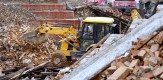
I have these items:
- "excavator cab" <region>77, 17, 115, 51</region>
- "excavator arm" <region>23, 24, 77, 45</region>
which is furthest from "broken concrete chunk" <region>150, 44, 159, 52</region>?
"excavator arm" <region>23, 24, 77, 45</region>

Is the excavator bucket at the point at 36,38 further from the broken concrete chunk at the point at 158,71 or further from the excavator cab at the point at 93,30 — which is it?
the broken concrete chunk at the point at 158,71

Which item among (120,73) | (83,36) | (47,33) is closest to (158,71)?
(120,73)

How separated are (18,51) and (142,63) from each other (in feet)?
46.3

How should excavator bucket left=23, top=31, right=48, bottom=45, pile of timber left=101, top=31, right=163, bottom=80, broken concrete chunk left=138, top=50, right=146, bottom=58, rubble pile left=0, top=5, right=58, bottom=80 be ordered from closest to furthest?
pile of timber left=101, top=31, right=163, bottom=80 → broken concrete chunk left=138, top=50, right=146, bottom=58 → rubble pile left=0, top=5, right=58, bottom=80 → excavator bucket left=23, top=31, right=48, bottom=45

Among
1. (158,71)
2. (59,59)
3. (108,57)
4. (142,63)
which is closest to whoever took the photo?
(158,71)

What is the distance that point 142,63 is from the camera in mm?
7340

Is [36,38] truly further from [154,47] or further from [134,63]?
[134,63]

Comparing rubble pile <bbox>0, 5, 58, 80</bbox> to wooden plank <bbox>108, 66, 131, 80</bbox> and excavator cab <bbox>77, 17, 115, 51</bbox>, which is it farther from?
wooden plank <bbox>108, 66, 131, 80</bbox>

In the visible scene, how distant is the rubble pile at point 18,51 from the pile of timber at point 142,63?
6463 millimetres

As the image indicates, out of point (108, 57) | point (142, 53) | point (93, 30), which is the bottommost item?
point (93, 30)

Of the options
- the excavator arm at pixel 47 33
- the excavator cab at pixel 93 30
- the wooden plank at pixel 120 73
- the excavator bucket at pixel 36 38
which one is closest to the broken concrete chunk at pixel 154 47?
the wooden plank at pixel 120 73

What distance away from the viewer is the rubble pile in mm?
15180

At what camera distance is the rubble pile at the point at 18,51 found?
15180 mm

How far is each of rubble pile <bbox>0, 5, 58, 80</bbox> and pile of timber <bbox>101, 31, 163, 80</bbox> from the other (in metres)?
6.46
